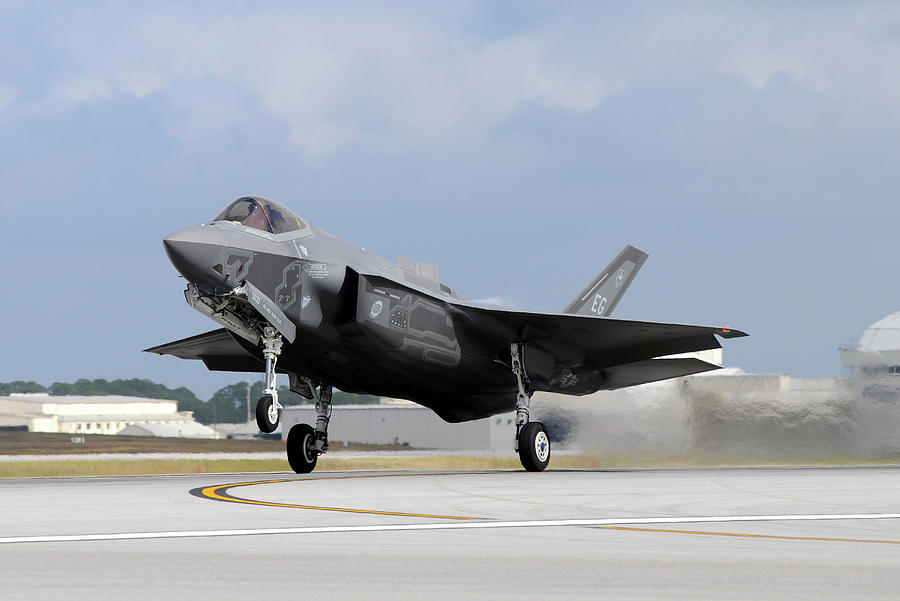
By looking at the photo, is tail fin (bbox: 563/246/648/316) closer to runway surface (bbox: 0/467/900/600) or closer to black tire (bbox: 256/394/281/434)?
black tire (bbox: 256/394/281/434)

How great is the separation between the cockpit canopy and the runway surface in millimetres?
5482

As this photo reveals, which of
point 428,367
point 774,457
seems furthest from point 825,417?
point 428,367

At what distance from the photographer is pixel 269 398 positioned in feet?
53.3

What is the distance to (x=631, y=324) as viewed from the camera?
66.3 feet

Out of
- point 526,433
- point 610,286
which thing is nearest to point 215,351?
point 526,433

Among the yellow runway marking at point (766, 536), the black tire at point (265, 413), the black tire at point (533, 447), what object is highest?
the black tire at point (265, 413)

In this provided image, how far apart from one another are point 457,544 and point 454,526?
1.30 m

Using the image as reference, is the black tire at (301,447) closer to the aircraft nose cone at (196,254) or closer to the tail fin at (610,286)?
the aircraft nose cone at (196,254)

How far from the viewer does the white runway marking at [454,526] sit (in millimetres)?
8594

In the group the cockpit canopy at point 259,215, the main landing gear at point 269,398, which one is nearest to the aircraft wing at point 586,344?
the cockpit canopy at point 259,215

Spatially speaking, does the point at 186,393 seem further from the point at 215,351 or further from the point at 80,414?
the point at 215,351

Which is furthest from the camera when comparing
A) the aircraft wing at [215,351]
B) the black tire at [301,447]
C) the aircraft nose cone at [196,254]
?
the aircraft wing at [215,351]

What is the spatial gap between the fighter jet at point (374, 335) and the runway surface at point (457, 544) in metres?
4.34

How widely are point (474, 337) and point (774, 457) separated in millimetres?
7882
